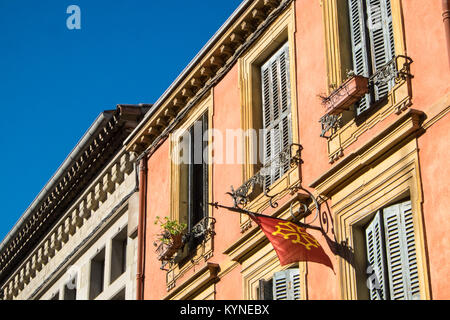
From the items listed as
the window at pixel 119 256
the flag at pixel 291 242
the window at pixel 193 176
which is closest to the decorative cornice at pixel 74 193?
the window at pixel 119 256

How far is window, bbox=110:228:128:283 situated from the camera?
25391 mm

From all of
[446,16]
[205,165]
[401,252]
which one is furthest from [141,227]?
[446,16]

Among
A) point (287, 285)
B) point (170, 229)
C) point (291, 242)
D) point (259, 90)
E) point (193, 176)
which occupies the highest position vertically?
point (259, 90)

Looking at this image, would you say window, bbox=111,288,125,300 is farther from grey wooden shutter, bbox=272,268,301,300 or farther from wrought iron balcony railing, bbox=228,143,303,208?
grey wooden shutter, bbox=272,268,301,300

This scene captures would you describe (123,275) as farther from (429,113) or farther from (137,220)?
(429,113)

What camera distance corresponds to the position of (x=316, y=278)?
52.2 feet

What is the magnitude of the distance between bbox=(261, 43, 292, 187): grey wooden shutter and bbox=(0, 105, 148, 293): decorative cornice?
23.2 feet

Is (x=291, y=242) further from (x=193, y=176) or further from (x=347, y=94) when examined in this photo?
(x=193, y=176)

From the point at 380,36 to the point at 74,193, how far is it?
1493 cm

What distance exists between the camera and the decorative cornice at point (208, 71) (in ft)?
64.4

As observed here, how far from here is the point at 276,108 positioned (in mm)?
18859

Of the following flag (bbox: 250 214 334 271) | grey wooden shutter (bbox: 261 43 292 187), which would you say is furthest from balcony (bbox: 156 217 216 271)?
flag (bbox: 250 214 334 271)

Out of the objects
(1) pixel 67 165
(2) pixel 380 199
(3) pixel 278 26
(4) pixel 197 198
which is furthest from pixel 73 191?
(2) pixel 380 199

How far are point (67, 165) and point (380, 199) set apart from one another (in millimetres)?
15451
